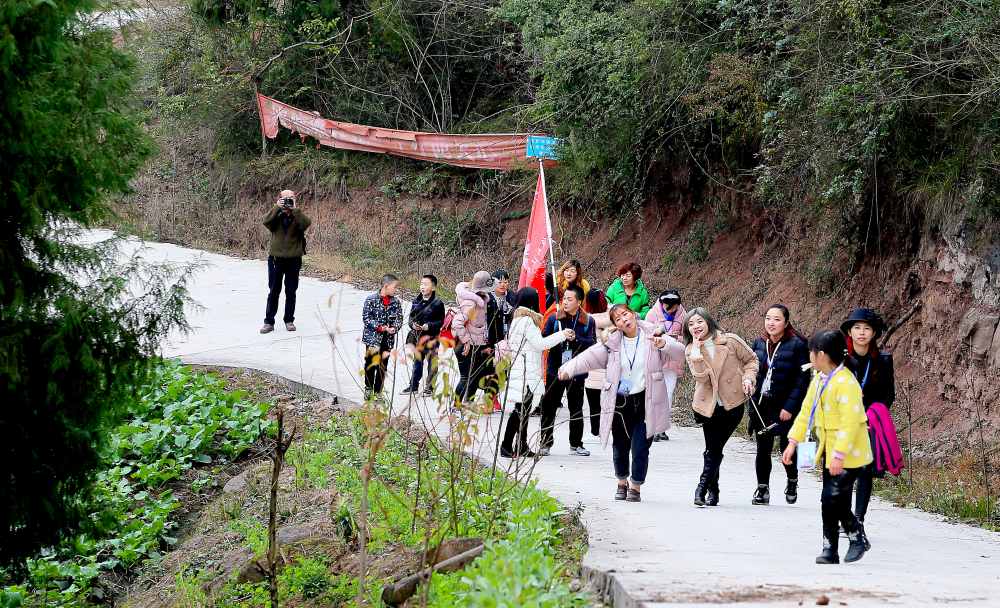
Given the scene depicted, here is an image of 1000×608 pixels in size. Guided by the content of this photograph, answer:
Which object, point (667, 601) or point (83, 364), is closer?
point (667, 601)

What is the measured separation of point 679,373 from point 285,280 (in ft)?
25.7

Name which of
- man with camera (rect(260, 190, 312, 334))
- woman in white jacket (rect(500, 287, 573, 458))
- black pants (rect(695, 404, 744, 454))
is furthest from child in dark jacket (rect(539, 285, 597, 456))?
man with camera (rect(260, 190, 312, 334))

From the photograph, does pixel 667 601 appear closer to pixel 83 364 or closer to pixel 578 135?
pixel 83 364

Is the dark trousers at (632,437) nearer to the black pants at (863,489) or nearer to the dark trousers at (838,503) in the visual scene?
the black pants at (863,489)

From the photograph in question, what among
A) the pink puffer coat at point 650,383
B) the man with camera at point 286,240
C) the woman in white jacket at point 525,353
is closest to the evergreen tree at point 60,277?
the woman in white jacket at point 525,353

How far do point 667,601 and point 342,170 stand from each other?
2214cm

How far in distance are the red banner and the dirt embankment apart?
1054mm

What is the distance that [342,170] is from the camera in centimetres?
2505

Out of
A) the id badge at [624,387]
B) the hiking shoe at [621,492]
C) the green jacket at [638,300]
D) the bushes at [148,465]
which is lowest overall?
the bushes at [148,465]

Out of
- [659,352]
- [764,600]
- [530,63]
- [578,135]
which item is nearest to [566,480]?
[659,352]

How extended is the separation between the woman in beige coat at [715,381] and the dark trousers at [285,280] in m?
8.23

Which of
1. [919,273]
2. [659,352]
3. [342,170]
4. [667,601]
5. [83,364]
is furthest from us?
[342,170]

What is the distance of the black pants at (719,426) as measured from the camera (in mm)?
7375

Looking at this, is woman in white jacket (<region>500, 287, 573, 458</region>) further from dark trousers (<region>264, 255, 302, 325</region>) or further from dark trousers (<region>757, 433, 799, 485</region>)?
dark trousers (<region>264, 255, 302, 325</region>)
